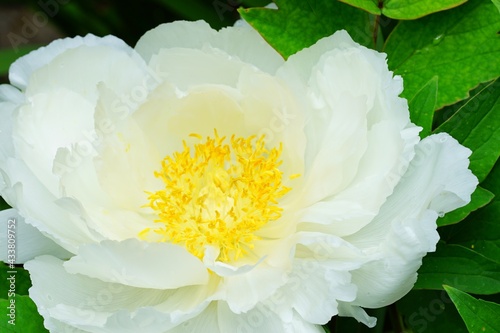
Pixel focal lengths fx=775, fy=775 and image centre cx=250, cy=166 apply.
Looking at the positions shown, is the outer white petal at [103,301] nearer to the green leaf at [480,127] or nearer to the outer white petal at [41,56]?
the outer white petal at [41,56]

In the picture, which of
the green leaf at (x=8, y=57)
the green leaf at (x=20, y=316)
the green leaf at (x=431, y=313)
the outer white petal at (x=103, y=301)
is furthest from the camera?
the green leaf at (x=8, y=57)

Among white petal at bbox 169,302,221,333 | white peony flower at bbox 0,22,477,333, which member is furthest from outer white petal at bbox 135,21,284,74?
white petal at bbox 169,302,221,333

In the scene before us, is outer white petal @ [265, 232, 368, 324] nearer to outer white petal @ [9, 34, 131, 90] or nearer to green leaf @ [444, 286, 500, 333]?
green leaf @ [444, 286, 500, 333]

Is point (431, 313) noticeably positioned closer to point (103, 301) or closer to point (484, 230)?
point (484, 230)

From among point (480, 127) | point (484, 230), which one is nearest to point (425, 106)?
point (480, 127)

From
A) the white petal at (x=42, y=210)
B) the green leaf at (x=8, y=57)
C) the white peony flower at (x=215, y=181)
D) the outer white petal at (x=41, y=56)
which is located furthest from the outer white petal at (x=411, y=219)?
the green leaf at (x=8, y=57)

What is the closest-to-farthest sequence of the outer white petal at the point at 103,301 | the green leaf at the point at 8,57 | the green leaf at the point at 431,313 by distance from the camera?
the outer white petal at the point at 103,301 → the green leaf at the point at 431,313 → the green leaf at the point at 8,57
